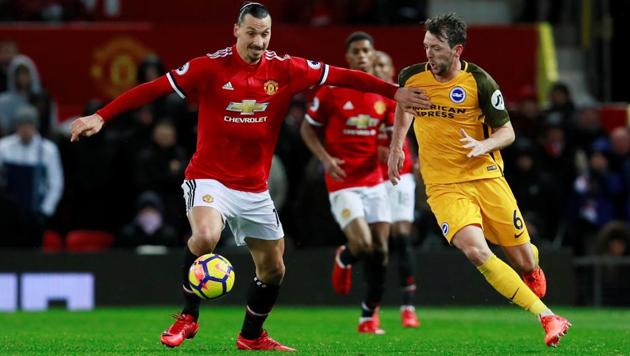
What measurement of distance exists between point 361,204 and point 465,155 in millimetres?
2744

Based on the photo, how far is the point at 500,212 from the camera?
10453mm

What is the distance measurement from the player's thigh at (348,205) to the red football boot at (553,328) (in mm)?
3427

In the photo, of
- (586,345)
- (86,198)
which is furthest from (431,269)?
(586,345)

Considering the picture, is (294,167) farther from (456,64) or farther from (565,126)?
(456,64)

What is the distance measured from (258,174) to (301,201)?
23.1 ft

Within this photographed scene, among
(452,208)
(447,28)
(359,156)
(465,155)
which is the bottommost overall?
(452,208)

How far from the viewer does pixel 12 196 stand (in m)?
16.9

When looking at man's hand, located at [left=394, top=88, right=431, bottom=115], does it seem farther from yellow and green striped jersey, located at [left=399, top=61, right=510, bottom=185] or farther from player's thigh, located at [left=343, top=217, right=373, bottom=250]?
player's thigh, located at [left=343, top=217, right=373, bottom=250]

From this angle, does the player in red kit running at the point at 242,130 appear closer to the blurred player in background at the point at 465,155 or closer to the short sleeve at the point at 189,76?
the short sleeve at the point at 189,76

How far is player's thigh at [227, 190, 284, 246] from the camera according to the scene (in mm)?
10047

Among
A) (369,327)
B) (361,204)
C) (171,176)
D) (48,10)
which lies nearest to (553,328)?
(369,327)

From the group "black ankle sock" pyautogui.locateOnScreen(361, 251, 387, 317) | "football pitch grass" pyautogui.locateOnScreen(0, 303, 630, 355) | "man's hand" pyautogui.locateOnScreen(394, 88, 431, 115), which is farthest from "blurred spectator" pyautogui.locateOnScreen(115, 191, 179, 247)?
"man's hand" pyautogui.locateOnScreen(394, 88, 431, 115)

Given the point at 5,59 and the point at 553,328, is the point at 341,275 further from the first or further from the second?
the point at 5,59

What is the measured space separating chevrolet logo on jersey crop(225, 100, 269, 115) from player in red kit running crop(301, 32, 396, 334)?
9.57ft
